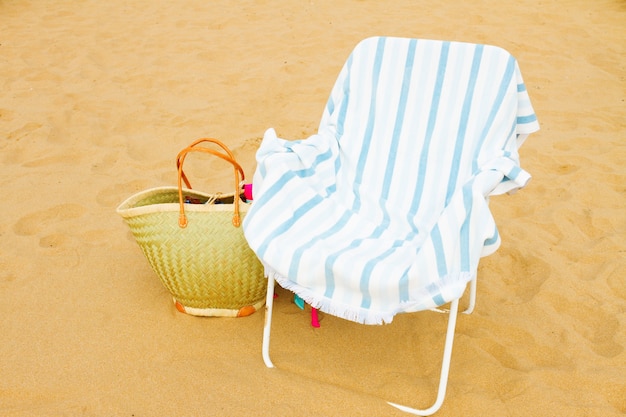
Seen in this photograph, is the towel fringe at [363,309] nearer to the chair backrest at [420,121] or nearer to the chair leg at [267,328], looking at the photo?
the chair leg at [267,328]

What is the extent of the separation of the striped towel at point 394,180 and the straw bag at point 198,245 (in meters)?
0.19

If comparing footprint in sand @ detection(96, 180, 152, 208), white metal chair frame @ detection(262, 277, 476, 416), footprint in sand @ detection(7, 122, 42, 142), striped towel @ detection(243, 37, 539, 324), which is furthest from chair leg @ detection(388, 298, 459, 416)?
footprint in sand @ detection(7, 122, 42, 142)

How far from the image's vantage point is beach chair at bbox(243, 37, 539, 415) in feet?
6.24

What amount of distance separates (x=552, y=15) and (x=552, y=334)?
187 inches

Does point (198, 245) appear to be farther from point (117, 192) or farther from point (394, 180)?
point (117, 192)

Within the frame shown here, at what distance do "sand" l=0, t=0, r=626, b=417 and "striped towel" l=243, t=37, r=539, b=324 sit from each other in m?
0.42

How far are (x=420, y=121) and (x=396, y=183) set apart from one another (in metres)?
0.28

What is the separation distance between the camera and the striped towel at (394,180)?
1.90 m

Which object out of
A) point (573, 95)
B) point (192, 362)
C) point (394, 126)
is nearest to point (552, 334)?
point (394, 126)

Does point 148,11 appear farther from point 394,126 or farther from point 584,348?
point 584,348

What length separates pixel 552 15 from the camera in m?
6.13

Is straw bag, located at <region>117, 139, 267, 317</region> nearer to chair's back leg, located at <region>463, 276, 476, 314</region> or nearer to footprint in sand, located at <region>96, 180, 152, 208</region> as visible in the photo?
Result: chair's back leg, located at <region>463, 276, 476, 314</region>

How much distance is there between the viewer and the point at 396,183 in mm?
2438

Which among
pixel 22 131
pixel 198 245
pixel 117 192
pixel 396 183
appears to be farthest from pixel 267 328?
pixel 22 131
